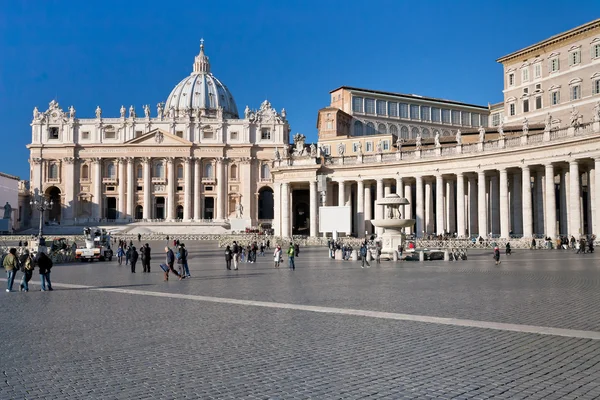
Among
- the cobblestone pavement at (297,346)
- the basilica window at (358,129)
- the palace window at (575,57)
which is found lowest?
the cobblestone pavement at (297,346)

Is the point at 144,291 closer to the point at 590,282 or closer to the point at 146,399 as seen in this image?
the point at 146,399

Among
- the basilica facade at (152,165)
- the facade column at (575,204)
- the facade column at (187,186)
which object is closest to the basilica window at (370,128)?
the basilica facade at (152,165)

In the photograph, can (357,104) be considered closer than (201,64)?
Yes

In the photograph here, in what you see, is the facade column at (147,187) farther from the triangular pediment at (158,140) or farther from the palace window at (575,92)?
the palace window at (575,92)

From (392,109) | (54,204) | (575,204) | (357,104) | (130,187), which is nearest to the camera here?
(575,204)

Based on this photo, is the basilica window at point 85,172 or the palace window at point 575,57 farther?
the basilica window at point 85,172

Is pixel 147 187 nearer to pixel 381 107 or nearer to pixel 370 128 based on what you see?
pixel 370 128

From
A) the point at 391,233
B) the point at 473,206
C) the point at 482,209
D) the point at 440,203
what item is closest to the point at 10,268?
the point at 391,233

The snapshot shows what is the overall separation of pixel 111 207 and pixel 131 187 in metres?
6.75

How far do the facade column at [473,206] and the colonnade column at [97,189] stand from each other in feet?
262

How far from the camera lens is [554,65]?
62.5 meters

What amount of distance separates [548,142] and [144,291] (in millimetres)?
35644

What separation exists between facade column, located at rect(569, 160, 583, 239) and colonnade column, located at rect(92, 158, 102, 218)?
90.7 meters

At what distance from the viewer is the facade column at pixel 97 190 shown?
113 metres
